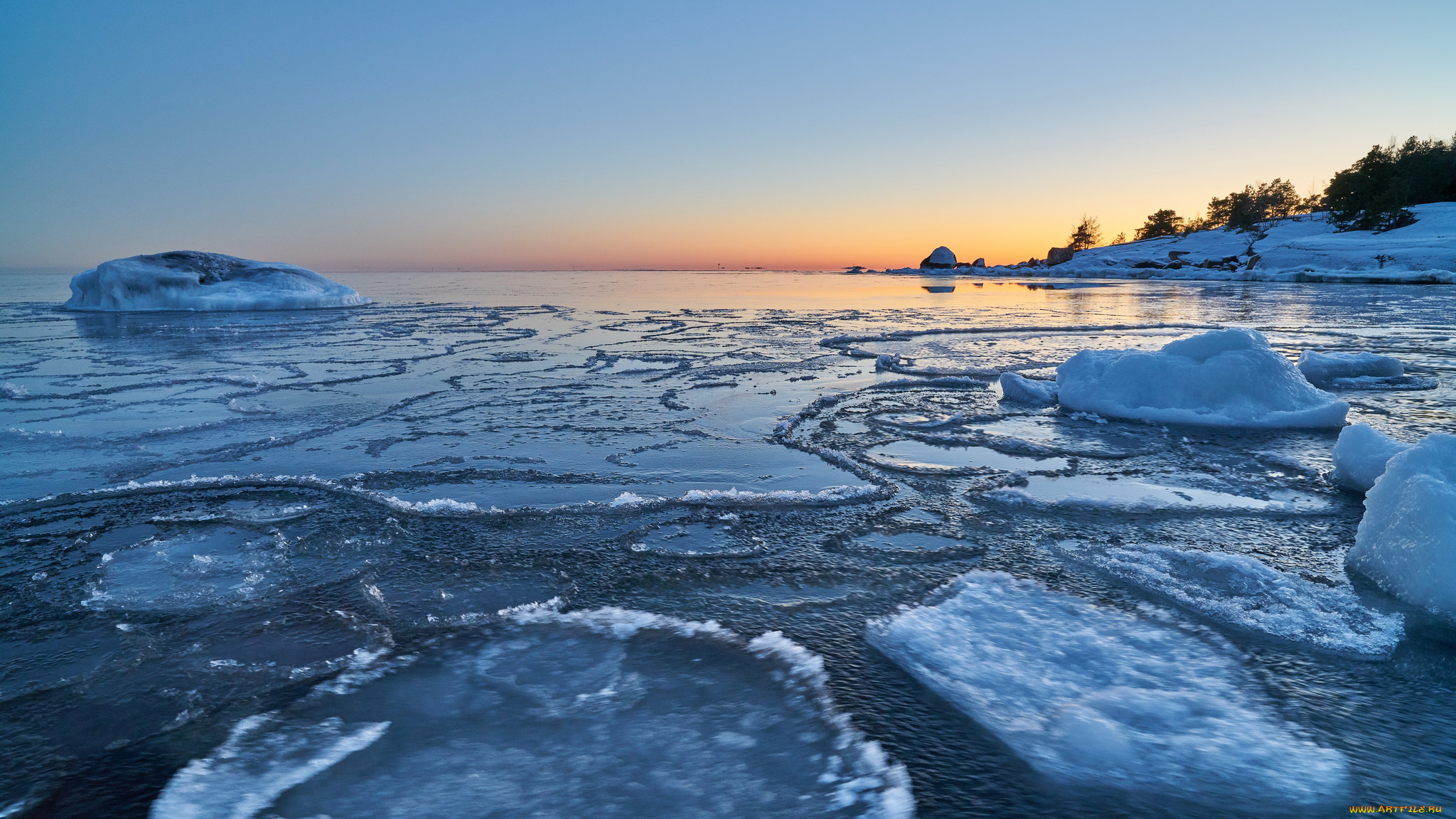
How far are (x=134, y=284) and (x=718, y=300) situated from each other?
1751 cm

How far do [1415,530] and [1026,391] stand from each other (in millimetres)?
3676

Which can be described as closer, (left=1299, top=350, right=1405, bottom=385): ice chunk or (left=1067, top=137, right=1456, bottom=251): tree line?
(left=1299, top=350, right=1405, bottom=385): ice chunk

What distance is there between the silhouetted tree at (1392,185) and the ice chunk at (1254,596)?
57.6 m

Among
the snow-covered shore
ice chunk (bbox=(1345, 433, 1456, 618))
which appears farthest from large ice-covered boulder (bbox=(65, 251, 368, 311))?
the snow-covered shore

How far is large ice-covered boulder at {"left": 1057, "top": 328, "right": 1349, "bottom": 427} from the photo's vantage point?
16.6 feet

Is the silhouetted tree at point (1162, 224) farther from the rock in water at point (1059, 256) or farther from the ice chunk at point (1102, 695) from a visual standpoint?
the ice chunk at point (1102, 695)

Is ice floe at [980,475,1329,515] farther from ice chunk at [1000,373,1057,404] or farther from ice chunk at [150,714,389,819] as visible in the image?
ice chunk at [150,714,389,819]

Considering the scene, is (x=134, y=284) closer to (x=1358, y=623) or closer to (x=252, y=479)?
(x=252, y=479)

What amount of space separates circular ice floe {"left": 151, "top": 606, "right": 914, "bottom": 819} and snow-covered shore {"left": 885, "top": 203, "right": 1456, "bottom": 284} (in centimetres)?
3965

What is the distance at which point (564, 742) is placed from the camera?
1723mm

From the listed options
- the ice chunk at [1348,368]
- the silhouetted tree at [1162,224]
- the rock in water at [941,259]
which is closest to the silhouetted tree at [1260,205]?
the silhouetted tree at [1162,224]

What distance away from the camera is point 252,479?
3.83 meters

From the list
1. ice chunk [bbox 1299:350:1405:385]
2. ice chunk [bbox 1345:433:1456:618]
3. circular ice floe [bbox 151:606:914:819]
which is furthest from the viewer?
ice chunk [bbox 1299:350:1405:385]

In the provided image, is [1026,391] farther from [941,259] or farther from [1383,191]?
[941,259]
